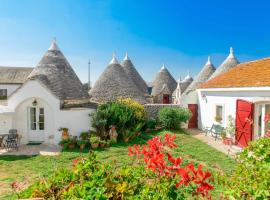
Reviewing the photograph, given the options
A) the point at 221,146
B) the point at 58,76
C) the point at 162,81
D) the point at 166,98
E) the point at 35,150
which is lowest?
the point at 35,150

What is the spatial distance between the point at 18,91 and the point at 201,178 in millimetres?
13739

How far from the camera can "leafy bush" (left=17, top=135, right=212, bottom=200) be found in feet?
8.97

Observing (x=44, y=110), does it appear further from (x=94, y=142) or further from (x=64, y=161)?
(x=64, y=161)

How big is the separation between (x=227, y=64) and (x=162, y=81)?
10.1 metres

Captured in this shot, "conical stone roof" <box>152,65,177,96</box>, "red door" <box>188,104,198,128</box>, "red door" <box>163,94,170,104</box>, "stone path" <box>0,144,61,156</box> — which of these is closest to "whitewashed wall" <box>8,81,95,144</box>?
"stone path" <box>0,144,61,156</box>

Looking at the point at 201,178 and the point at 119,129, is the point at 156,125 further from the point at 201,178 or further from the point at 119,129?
the point at 201,178

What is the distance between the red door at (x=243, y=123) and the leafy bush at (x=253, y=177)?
9411mm

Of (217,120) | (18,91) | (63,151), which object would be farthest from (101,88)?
(217,120)

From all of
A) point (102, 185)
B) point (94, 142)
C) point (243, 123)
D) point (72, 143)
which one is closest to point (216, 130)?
point (243, 123)

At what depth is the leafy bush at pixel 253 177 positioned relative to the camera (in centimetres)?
242

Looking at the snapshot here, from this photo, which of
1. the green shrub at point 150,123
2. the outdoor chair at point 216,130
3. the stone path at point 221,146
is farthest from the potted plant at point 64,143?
the outdoor chair at point 216,130

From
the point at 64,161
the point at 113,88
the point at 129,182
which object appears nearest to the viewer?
the point at 129,182

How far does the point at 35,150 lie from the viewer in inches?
487

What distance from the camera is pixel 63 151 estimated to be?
12.1 meters
